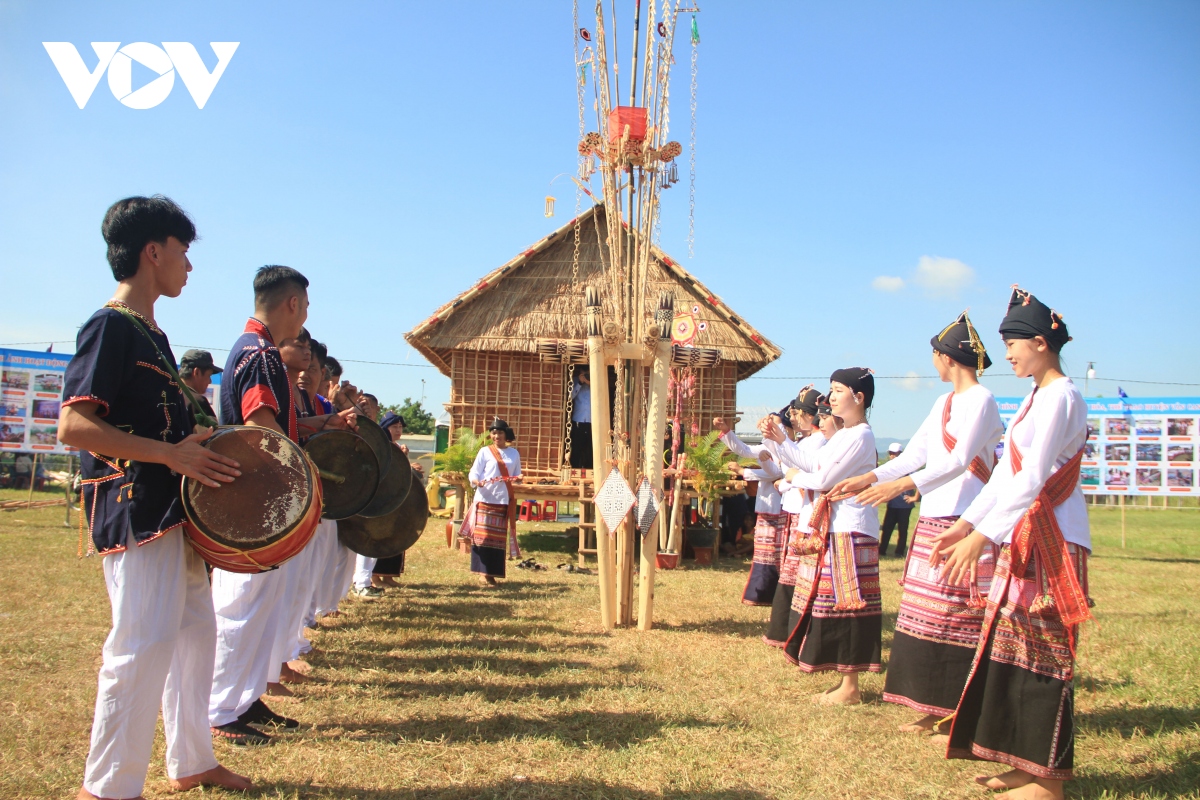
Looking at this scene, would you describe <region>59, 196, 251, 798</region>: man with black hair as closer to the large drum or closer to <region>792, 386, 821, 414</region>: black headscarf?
the large drum

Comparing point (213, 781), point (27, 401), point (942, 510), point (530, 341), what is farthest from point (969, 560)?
point (27, 401)

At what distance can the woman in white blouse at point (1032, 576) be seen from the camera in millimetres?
3059

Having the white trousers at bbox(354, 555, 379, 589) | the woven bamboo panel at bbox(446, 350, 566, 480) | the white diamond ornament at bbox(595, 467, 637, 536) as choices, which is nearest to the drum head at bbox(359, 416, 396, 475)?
the white diamond ornament at bbox(595, 467, 637, 536)

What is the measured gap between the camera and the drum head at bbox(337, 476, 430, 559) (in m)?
4.64

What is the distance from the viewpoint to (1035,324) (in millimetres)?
3287

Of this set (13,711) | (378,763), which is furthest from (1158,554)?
(13,711)

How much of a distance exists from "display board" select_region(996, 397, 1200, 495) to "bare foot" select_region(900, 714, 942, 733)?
1092 cm

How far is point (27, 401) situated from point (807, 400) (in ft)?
43.2

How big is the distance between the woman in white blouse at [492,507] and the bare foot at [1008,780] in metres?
6.19

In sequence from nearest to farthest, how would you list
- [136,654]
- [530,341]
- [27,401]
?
[136,654]
[530,341]
[27,401]

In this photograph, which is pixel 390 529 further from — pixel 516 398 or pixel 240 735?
pixel 516 398

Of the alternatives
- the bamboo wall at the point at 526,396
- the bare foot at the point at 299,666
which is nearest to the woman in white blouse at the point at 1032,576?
the bare foot at the point at 299,666

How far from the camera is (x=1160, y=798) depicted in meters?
3.23

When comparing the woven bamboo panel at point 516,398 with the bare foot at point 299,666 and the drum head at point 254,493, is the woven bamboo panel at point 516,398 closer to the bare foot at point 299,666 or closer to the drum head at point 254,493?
the bare foot at point 299,666
